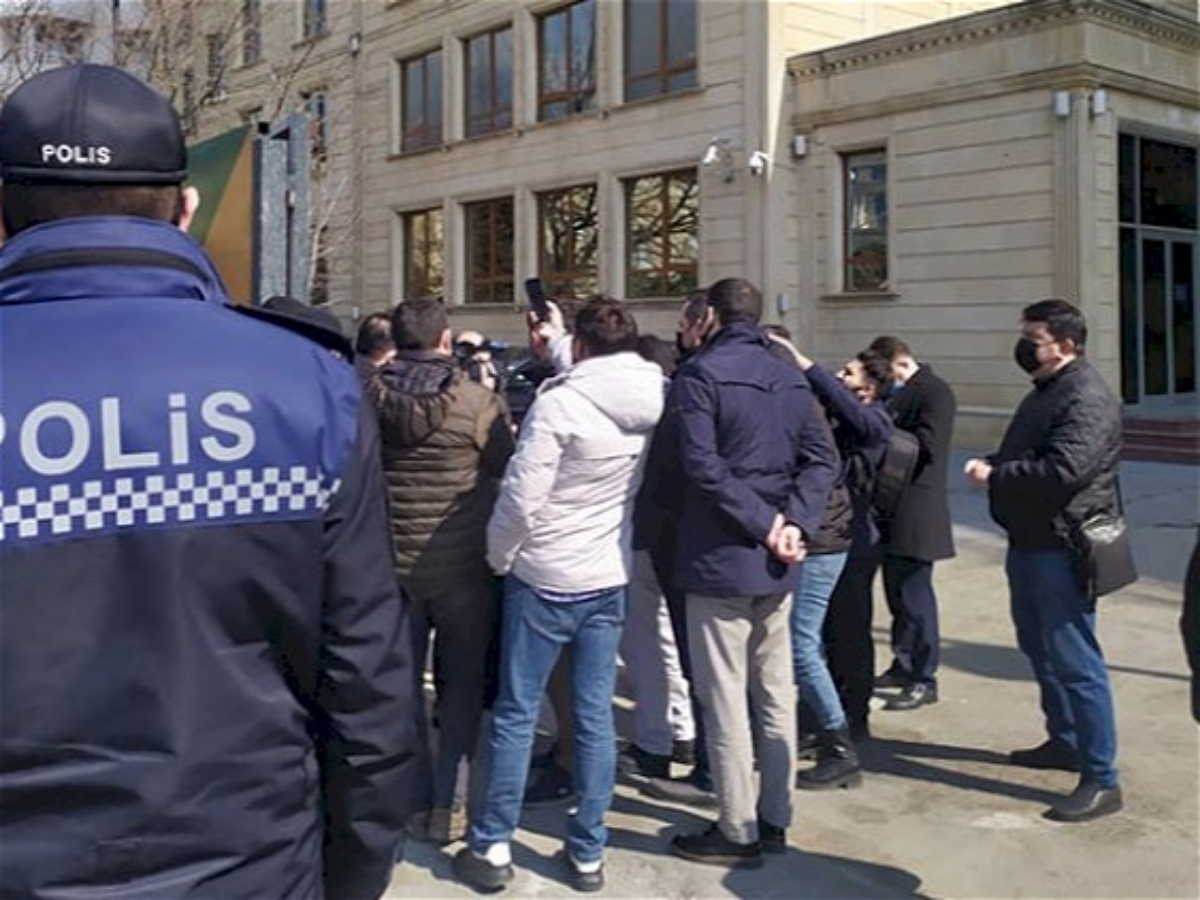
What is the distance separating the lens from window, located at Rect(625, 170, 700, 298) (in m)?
18.9

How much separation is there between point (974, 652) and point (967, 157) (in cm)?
1054

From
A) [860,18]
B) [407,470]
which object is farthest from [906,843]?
[860,18]

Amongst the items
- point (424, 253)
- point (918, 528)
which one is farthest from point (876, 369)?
point (424, 253)

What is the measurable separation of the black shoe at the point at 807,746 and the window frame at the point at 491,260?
704 inches

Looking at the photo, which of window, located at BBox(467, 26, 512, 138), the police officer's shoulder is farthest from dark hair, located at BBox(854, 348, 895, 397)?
window, located at BBox(467, 26, 512, 138)

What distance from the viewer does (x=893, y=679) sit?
19.9ft

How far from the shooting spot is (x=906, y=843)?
4.24 meters

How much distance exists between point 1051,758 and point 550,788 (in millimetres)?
2070

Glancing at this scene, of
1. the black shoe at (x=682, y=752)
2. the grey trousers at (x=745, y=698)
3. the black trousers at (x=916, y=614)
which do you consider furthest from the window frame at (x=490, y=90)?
the grey trousers at (x=745, y=698)

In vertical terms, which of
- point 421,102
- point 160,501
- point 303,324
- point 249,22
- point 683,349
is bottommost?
point 160,501

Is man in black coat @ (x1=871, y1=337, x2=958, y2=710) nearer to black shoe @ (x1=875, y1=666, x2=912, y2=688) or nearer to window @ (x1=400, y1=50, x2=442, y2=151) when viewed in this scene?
black shoe @ (x1=875, y1=666, x2=912, y2=688)

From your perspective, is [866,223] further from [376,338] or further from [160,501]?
[160,501]

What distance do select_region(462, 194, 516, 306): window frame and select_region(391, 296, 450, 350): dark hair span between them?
18144mm

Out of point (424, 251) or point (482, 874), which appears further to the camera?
point (424, 251)
